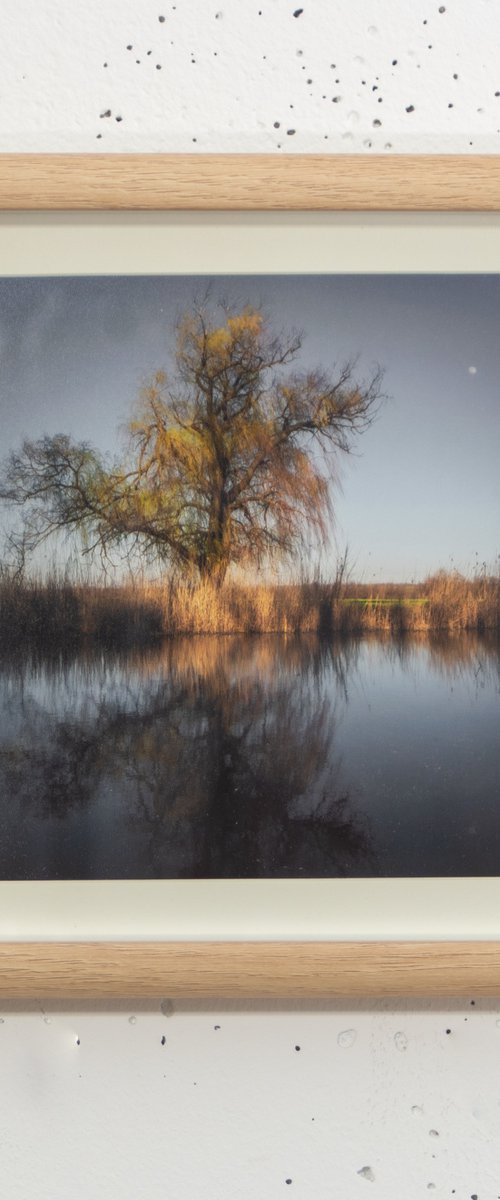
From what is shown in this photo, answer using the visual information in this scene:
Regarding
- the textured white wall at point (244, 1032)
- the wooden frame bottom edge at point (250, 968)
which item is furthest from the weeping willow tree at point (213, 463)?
the wooden frame bottom edge at point (250, 968)

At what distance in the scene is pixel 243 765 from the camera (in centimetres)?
64

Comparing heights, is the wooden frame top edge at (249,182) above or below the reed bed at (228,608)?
above

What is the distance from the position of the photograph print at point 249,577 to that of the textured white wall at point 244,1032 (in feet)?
0.40

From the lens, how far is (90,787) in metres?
0.64

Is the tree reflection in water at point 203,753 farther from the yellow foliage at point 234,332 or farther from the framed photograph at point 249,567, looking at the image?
the yellow foliage at point 234,332

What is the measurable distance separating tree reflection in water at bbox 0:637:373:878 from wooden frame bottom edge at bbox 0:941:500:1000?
6 cm

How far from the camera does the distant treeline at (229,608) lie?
0.64 m

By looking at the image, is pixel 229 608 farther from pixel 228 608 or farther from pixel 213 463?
pixel 213 463

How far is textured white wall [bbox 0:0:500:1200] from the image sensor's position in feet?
2.12

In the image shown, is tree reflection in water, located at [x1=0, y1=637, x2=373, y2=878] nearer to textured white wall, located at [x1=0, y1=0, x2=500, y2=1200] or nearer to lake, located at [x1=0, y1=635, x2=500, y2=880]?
lake, located at [x1=0, y1=635, x2=500, y2=880]
